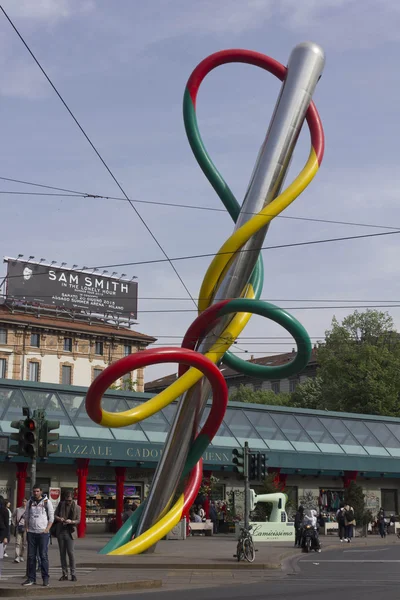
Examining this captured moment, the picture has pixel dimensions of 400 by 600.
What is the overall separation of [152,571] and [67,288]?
64894 millimetres

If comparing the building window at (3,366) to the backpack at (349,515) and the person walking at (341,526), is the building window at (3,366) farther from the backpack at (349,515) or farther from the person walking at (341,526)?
the backpack at (349,515)

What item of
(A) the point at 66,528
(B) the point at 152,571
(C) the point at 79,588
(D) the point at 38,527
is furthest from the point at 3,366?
(C) the point at 79,588

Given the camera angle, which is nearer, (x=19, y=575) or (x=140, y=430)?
(x=19, y=575)

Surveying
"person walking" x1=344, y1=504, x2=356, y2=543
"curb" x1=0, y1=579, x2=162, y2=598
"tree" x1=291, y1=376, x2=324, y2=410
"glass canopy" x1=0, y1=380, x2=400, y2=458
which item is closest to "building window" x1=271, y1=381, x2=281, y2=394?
"tree" x1=291, y1=376, x2=324, y2=410

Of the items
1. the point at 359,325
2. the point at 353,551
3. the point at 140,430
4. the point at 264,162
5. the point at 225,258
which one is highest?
the point at 359,325

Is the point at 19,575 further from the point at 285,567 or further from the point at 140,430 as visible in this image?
the point at 140,430

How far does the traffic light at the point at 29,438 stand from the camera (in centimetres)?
1959

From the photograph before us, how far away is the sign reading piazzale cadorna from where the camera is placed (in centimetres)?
3722

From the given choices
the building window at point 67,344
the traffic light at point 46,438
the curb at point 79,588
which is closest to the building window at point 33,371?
the building window at point 67,344

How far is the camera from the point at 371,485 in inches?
1998

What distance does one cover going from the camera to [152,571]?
20.8 m

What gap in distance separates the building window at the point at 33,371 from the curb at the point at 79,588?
68.0 m

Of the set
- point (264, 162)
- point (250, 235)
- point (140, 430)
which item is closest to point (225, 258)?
point (250, 235)

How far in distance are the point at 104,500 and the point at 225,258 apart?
20129mm
